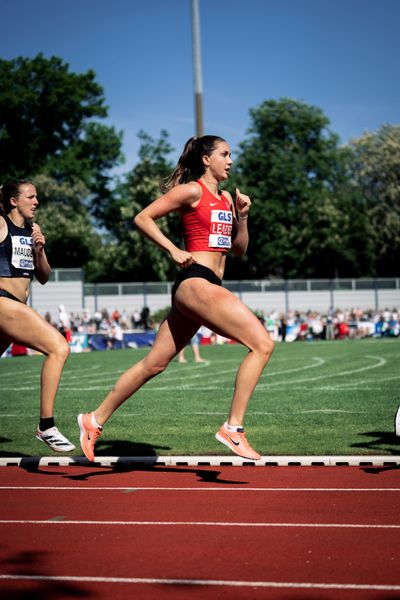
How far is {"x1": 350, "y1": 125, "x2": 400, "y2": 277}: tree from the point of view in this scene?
7469 cm

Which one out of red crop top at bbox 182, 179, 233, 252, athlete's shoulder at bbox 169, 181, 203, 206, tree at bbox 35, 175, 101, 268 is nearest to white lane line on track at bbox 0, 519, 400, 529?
red crop top at bbox 182, 179, 233, 252

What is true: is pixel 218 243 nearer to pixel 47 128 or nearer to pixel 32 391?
pixel 32 391

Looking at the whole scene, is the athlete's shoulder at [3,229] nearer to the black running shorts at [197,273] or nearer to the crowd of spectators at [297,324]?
the black running shorts at [197,273]

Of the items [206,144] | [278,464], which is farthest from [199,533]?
[206,144]

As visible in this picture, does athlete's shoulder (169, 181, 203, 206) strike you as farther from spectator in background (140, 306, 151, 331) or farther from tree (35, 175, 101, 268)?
tree (35, 175, 101, 268)

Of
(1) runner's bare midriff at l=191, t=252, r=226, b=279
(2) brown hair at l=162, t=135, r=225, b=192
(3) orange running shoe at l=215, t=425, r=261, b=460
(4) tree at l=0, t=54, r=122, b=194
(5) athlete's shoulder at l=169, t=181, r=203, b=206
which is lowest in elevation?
(3) orange running shoe at l=215, t=425, r=261, b=460

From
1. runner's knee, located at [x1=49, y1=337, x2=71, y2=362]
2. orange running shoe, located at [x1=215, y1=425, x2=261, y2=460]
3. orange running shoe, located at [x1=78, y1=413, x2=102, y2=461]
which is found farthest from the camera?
runner's knee, located at [x1=49, y1=337, x2=71, y2=362]

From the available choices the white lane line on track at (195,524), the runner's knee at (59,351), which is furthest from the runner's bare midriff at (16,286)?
the white lane line on track at (195,524)

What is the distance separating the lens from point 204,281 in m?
6.85

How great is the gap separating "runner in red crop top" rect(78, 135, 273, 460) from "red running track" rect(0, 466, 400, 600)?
0.55m

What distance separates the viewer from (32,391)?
1692 cm

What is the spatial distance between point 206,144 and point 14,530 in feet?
11.4

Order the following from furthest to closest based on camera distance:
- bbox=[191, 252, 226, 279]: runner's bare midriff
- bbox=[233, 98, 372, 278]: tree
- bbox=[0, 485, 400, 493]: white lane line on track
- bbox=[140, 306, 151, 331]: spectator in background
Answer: bbox=[233, 98, 372, 278]: tree
bbox=[140, 306, 151, 331]: spectator in background
bbox=[191, 252, 226, 279]: runner's bare midriff
bbox=[0, 485, 400, 493]: white lane line on track

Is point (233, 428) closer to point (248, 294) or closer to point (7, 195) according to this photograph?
point (7, 195)
